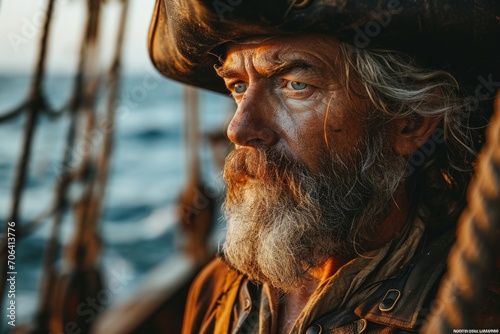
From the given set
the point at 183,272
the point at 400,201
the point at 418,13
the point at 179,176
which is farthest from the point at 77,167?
the point at 179,176

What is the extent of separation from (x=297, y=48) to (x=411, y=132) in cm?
46

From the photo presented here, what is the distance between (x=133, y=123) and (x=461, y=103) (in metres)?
25.7

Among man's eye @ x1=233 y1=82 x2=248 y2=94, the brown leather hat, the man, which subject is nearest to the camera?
the brown leather hat

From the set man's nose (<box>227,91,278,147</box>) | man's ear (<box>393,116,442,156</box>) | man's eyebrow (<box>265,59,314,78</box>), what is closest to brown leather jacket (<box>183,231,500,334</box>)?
man's ear (<box>393,116,442,156</box>)

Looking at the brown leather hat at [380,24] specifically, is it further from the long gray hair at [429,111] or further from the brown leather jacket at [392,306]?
the brown leather jacket at [392,306]

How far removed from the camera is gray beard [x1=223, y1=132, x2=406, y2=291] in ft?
5.47

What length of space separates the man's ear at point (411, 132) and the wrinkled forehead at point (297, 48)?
31 cm

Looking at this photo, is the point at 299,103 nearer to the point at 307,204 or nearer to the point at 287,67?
the point at 287,67

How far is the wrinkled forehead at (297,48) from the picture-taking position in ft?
5.21

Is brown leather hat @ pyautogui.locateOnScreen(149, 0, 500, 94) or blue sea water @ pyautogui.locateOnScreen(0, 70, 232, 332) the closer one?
brown leather hat @ pyautogui.locateOnScreen(149, 0, 500, 94)

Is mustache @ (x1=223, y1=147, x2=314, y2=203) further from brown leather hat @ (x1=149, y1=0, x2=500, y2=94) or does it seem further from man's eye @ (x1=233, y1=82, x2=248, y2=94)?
brown leather hat @ (x1=149, y1=0, x2=500, y2=94)

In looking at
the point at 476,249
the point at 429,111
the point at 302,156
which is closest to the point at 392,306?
the point at 302,156

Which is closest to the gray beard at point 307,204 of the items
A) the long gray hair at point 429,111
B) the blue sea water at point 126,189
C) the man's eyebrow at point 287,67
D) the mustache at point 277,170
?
the mustache at point 277,170

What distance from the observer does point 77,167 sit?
138 inches
